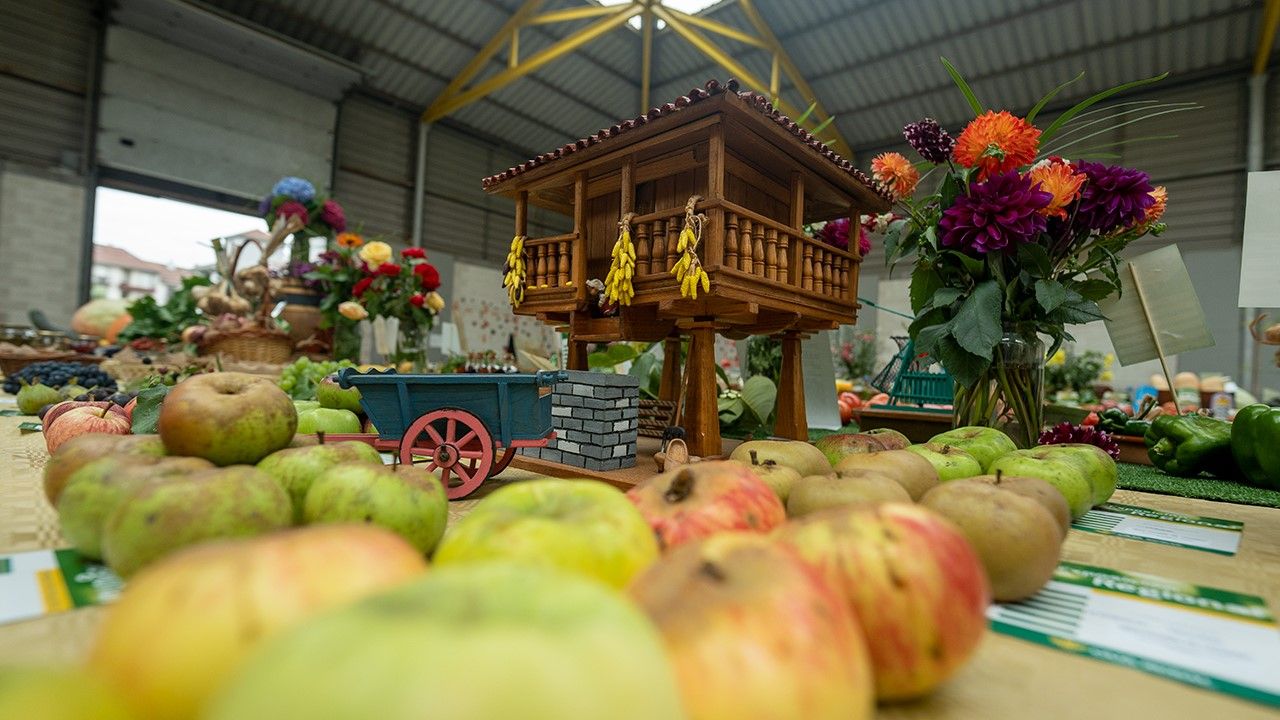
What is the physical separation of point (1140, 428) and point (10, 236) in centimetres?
1220

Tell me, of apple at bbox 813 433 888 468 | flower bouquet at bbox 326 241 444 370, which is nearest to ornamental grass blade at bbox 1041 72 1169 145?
apple at bbox 813 433 888 468

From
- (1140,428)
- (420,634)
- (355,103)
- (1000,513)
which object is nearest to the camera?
(420,634)

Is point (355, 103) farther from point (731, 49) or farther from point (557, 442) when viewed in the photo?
point (557, 442)

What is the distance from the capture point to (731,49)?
37.8ft

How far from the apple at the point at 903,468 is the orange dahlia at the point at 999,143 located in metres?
1.55

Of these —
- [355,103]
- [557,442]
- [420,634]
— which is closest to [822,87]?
[355,103]

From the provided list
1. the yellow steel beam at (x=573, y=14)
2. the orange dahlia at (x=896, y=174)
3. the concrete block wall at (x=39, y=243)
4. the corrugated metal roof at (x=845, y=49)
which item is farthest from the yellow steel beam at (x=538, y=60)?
the orange dahlia at (x=896, y=174)

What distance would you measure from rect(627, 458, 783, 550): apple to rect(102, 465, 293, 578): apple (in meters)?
0.63

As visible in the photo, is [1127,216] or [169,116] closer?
[1127,216]

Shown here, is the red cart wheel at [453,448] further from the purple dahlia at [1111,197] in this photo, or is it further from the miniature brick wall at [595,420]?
the purple dahlia at [1111,197]

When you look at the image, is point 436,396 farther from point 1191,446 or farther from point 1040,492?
point 1191,446

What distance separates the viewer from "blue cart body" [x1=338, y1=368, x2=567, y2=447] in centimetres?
201

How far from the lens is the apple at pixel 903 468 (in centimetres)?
146

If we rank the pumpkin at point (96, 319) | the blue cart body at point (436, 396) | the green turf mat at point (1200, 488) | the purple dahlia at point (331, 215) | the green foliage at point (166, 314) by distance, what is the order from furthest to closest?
the pumpkin at point (96, 319)
the green foliage at point (166, 314)
the purple dahlia at point (331, 215)
the green turf mat at point (1200, 488)
the blue cart body at point (436, 396)
